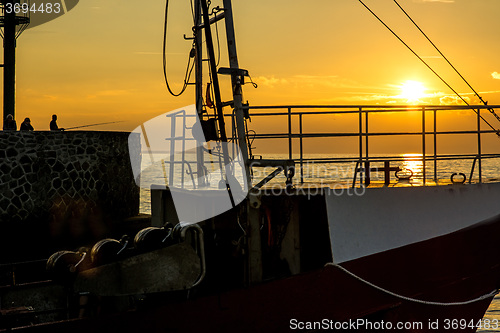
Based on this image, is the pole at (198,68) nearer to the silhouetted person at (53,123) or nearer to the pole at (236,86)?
the pole at (236,86)

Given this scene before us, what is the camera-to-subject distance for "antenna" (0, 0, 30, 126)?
20188 mm

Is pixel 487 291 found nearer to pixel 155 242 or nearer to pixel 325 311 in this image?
pixel 325 311

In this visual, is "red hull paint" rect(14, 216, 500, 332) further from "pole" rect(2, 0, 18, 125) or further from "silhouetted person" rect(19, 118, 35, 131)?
"pole" rect(2, 0, 18, 125)

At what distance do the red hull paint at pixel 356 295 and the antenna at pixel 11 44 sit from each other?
15.6m

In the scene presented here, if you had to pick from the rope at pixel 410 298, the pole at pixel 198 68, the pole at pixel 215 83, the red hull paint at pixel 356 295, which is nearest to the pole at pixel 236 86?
the pole at pixel 215 83

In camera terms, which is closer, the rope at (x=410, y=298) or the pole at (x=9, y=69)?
the rope at (x=410, y=298)

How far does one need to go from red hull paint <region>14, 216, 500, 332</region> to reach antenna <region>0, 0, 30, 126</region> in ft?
51.3

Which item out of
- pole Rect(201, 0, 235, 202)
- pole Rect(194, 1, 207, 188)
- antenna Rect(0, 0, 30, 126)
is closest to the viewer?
pole Rect(201, 0, 235, 202)

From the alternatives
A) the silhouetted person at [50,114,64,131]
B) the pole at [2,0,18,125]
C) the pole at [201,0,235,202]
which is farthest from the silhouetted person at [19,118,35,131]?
the pole at [201,0,235,202]

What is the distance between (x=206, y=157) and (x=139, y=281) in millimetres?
2350

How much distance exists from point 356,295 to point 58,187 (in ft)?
22.7

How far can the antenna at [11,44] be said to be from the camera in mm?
20188

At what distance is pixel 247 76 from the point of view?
809 cm

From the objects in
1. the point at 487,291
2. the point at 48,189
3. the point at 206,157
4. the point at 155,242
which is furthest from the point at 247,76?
the point at 48,189
